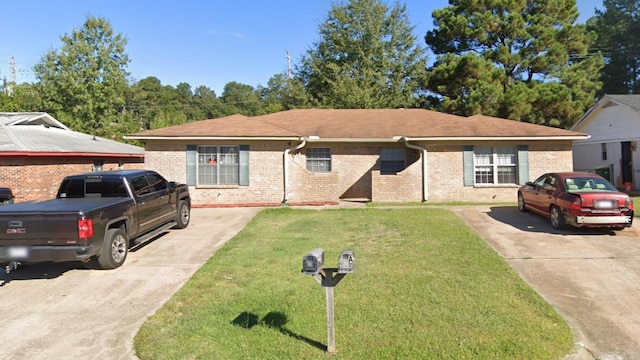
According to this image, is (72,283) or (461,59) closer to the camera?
(72,283)

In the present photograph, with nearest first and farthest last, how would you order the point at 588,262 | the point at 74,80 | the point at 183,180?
the point at 588,262 < the point at 183,180 < the point at 74,80

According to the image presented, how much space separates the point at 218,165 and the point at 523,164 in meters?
11.5

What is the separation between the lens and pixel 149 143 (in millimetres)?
14852

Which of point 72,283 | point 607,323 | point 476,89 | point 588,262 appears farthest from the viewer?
point 476,89

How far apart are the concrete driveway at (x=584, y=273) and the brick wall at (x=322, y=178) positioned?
3908mm

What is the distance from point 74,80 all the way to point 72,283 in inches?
1314

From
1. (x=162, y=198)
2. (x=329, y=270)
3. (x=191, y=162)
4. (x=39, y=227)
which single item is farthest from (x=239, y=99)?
(x=329, y=270)

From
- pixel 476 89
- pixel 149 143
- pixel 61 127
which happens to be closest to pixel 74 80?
pixel 61 127

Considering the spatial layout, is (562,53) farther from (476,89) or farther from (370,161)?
(370,161)

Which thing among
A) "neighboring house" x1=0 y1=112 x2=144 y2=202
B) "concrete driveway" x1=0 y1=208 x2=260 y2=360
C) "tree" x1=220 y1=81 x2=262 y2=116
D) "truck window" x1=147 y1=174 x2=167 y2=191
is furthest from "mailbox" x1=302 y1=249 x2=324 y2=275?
"tree" x1=220 y1=81 x2=262 y2=116

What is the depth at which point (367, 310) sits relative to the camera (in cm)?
489

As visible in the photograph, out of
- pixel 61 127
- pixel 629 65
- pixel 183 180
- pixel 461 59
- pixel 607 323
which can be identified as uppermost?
pixel 629 65

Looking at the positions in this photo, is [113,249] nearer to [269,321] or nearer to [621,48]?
[269,321]

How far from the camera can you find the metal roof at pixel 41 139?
15234 mm
